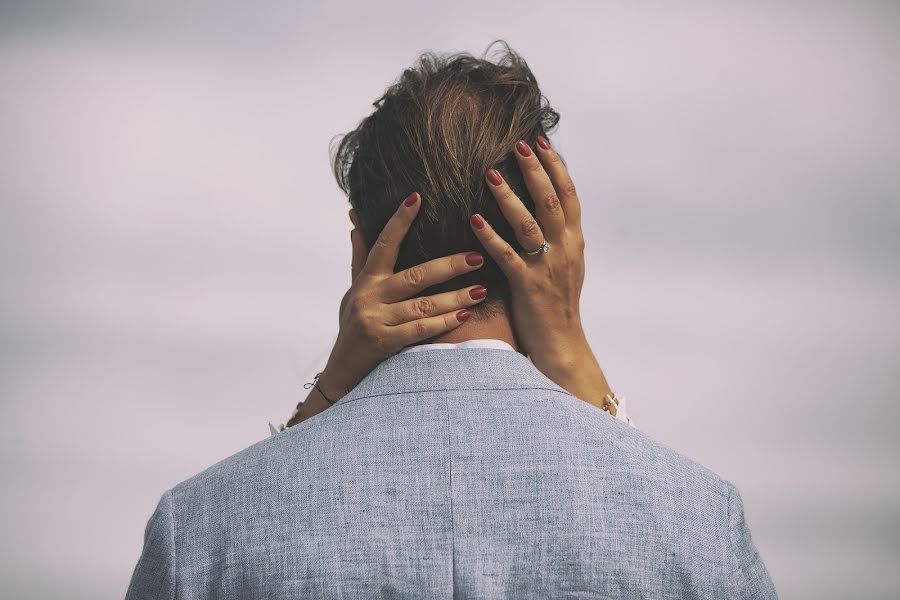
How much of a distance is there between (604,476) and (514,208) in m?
0.42

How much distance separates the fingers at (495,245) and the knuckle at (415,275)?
105mm

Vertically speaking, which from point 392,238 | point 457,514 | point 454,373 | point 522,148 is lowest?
point 457,514

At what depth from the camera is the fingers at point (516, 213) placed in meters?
1.41

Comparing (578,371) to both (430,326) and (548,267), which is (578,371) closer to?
(548,267)

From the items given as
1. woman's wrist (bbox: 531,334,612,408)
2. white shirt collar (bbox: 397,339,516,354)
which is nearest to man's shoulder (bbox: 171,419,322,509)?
white shirt collar (bbox: 397,339,516,354)

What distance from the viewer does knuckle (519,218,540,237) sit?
1485 mm

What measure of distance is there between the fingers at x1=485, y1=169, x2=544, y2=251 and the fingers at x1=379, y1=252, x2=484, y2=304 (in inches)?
3.2

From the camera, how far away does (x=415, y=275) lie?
4.85ft

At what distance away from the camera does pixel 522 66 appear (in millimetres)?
1580

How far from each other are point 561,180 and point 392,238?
330 mm

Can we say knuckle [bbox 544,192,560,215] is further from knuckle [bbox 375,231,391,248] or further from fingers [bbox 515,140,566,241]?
knuckle [bbox 375,231,391,248]

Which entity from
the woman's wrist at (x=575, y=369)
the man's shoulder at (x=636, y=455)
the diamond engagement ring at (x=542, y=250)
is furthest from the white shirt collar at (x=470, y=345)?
the woman's wrist at (x=575, y=369)

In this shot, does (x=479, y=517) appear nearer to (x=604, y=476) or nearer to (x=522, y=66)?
→ (x=604, y=476)

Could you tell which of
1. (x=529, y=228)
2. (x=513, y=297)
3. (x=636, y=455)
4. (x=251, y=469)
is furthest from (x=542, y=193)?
(x=251, y=469)
